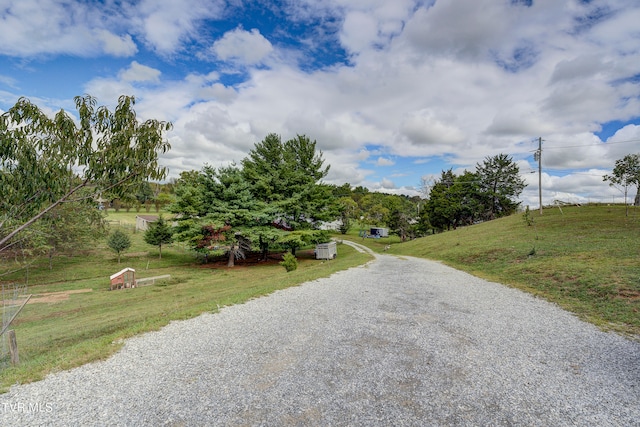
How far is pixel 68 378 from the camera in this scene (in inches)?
180

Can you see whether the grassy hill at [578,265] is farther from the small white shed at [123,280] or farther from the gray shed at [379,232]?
the gray shed at [379,232]

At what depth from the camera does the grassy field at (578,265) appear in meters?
8.59

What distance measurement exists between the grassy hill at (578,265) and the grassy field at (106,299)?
9.28m

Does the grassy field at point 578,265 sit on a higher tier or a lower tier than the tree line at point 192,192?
lower

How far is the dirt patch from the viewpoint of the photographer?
51.1 ft

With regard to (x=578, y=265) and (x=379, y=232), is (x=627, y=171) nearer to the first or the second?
(x=578, y=265)

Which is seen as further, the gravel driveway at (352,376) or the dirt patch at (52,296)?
the dirt patch at (52,296)

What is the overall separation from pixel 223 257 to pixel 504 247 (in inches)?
1069

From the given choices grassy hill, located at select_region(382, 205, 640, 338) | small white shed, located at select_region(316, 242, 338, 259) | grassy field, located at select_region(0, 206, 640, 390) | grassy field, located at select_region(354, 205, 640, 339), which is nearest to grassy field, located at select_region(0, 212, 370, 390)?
grassy field, located at select_region(0, 206, 640, 390)

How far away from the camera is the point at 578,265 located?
1262 centimetres

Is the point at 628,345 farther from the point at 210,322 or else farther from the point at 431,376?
the point at 210,322

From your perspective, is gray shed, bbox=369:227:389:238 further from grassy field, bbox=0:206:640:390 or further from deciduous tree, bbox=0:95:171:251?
deciduous tree, bbox=0:95:171:251

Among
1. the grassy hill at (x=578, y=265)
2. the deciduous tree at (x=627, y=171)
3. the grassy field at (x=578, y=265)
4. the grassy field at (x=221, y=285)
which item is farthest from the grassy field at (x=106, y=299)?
the deciduous tree at (x=627, y=171)

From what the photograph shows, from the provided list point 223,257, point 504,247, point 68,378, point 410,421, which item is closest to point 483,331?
point 410,421
